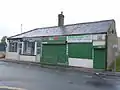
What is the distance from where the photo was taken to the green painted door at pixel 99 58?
26.7 m

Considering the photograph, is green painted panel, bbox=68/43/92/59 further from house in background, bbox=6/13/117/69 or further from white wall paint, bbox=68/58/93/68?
white wall paint, bbox=68/58/93/68

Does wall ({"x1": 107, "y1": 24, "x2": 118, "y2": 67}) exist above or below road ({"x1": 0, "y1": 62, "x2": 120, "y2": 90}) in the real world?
above

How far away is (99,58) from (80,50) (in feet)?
9.95

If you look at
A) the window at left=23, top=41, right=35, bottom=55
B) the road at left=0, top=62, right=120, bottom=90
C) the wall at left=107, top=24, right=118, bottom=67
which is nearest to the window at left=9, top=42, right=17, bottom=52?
the window at left=23, top=41, right=35, bottom=55

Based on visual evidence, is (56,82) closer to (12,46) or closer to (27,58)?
(27,58)

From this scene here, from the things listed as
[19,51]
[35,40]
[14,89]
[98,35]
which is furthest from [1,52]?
[14,89]

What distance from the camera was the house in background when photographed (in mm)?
27172

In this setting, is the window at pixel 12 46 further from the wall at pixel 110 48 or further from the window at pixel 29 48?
the wall at pixel 110 48

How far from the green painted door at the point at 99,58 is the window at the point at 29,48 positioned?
40.8 feet

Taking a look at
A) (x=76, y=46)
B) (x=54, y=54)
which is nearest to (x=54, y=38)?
(x=54, y=54)

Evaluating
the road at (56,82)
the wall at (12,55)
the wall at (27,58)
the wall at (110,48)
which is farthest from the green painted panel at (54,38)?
the road at (56,82)

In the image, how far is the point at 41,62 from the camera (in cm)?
3509

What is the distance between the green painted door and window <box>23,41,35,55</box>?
12437 mm

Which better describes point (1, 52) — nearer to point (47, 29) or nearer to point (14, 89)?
point (47, 29)
